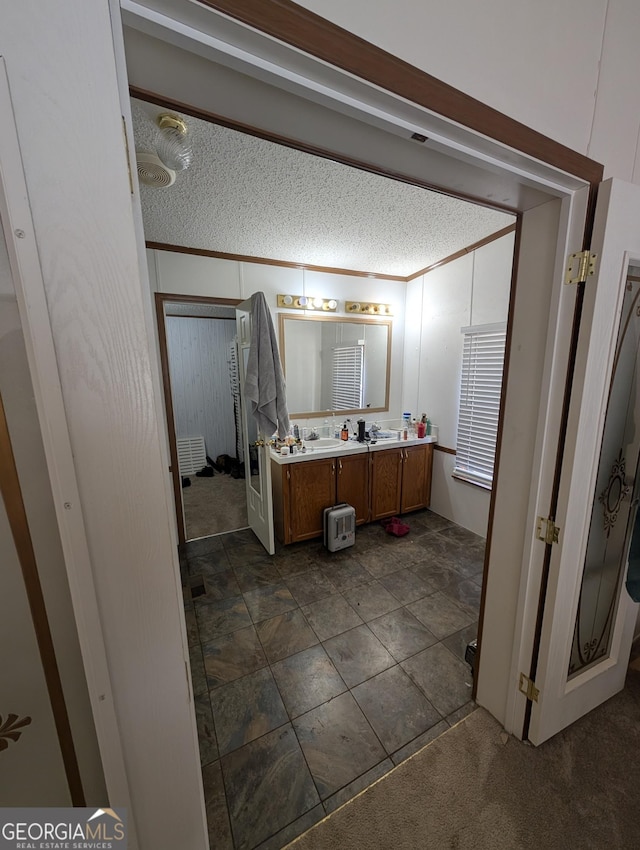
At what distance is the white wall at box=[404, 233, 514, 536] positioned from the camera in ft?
8.53

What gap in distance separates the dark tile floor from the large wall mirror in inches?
58.7

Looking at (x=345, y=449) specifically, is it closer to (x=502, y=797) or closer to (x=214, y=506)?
(x=214, y=506)

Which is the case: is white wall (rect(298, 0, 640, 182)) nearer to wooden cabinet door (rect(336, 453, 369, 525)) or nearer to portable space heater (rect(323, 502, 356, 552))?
wooden cabinet door (rect(336, 453, 369, 525))

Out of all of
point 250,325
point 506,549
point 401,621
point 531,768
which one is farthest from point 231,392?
point 531,768

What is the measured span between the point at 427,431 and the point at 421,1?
→ 9.97 feet

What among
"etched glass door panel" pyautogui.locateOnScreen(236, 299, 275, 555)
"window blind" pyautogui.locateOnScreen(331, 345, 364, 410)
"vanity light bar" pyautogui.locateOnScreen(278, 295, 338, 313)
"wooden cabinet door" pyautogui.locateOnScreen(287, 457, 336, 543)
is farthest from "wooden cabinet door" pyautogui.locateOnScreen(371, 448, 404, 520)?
"vanity light bar" pyautogui.locateOnScreen(278, 295, 338, 313)

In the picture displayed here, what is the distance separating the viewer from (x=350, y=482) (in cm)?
289

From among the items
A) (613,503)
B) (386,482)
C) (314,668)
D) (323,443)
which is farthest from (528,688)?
(323,443)

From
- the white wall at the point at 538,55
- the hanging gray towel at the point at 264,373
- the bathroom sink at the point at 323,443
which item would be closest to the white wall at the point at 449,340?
the bathroom sink at the point at 323,443

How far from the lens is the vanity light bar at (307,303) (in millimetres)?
2979

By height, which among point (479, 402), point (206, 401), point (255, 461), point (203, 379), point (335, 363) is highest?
point (335, 363)

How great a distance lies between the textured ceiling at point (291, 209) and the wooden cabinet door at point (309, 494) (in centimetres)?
184

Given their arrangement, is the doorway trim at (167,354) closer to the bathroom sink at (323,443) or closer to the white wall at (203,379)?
the bathroom sink at (323,443)

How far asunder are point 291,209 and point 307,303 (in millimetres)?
1079
